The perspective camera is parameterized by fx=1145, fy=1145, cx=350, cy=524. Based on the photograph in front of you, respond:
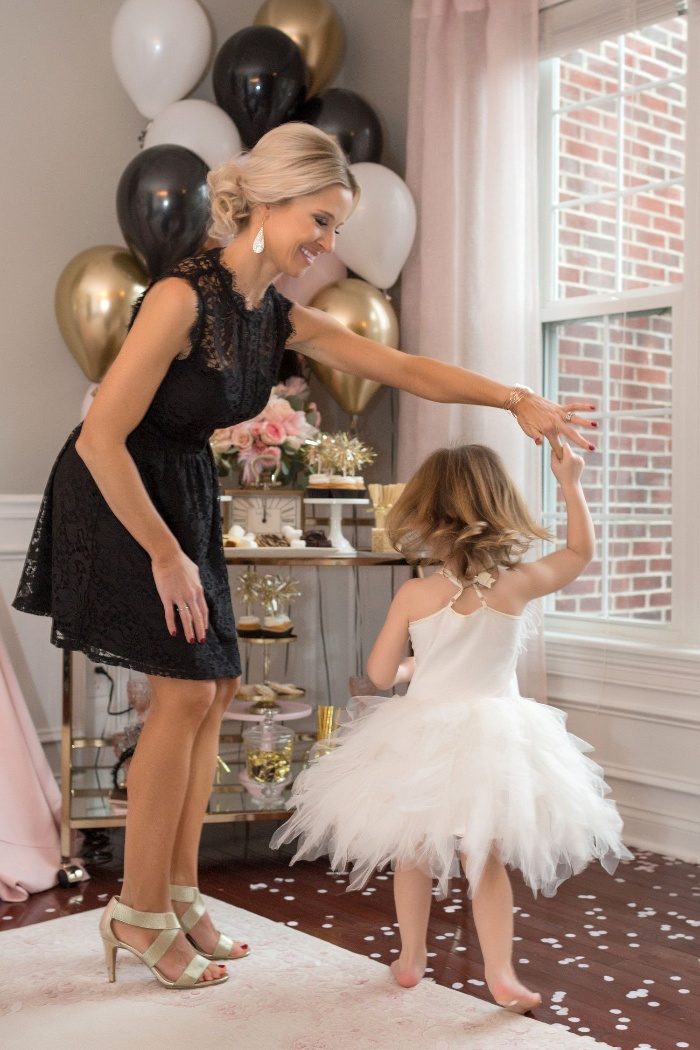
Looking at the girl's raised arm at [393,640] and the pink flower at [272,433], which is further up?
the pink flower at [272,433]

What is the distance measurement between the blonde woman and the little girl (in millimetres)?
220

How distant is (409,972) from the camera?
2.13 m

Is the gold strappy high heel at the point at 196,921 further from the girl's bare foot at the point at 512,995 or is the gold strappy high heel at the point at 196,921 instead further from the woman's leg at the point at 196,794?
the girl's bare foot at the point at 512,995

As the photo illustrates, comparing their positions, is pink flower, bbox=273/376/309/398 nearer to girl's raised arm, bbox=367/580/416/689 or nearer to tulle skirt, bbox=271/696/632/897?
girl's raised arm, bbox=367/580/416/689

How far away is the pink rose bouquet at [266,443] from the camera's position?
3154 mm

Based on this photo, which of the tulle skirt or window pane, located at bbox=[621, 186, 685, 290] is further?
window pane, located at bbox=[621, 186, 685, 290]

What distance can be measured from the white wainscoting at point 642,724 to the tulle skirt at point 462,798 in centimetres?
109

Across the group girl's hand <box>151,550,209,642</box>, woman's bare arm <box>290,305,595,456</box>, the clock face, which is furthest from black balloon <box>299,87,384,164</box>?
girl's hand <box>151,550,209,642</box>

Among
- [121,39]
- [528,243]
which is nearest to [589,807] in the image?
[528,243]

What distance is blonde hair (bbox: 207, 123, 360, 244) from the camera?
78.3 inches

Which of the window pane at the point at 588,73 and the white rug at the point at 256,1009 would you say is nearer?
the white rug at the point at 256,1009

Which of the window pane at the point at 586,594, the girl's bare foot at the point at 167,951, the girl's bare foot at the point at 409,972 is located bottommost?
the girl's bare foot at the point at 409,972

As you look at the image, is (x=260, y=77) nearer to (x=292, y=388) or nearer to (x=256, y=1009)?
(x=292, y=388)

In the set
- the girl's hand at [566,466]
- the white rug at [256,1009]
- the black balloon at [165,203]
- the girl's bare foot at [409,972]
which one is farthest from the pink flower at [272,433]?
the girl's bare foot at [409,972]
